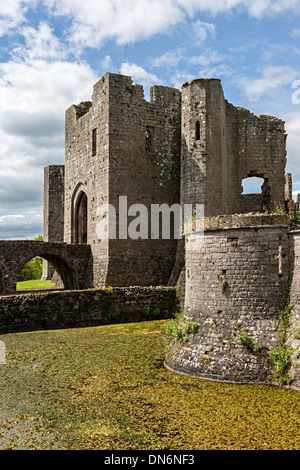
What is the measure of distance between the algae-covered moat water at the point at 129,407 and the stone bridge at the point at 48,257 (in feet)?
26.6

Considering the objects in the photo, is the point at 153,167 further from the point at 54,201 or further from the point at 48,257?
the point at 54,201

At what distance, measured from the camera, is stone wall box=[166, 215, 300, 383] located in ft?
27.6

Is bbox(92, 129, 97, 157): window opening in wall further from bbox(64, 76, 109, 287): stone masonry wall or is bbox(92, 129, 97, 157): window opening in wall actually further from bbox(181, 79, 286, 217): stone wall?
bbox(181, 79, 286, 217): stone wall

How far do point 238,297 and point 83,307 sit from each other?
7601mm

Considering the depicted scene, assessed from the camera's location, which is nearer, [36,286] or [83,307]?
[83,307]

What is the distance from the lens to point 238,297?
8.82m

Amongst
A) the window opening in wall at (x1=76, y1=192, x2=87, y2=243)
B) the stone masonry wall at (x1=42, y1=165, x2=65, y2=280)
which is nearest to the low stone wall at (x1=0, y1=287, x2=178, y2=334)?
the window opening in wall at (x1=76, y1=192, x2=87, y2=243)

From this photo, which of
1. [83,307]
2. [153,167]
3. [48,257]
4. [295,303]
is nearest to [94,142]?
[153,167]

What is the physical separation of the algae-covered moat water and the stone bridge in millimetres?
8123

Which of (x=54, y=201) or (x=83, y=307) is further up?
(x=54, y=201)

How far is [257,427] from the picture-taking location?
6.20m
